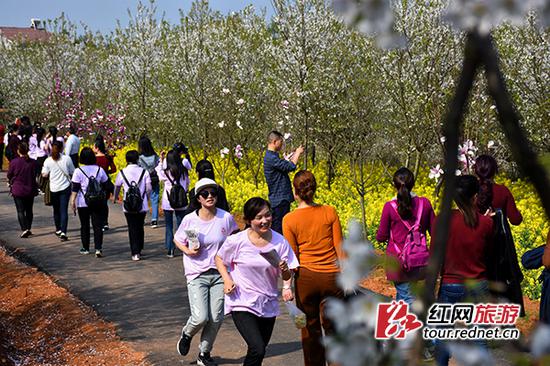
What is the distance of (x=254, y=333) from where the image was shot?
6.03 metres

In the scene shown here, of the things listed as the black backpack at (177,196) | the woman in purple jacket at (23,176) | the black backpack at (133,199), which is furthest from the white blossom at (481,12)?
the woman in purple jacket at (23,176)

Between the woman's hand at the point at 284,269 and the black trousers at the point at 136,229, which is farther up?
the woman's hand at the point at 284,269

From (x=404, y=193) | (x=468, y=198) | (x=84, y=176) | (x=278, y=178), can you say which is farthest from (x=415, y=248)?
(x=84, y=176)

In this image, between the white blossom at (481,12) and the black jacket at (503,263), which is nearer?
the white blossom at (481,12)

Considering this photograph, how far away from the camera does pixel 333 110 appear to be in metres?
16.2

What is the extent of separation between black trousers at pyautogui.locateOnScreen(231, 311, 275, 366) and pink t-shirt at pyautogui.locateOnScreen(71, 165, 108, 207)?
254 inches

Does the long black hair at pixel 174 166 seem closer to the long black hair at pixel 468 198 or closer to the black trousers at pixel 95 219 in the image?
the black trousers at pixel 95 219

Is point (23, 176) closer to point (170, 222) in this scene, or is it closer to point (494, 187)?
point (170, 222)

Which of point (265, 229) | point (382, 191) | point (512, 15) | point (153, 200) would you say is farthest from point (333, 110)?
point (512, 15)

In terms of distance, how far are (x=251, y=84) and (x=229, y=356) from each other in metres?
13.2

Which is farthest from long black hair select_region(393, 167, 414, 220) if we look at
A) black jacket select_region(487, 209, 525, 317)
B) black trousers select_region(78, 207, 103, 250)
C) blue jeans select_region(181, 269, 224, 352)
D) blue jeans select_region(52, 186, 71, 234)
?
blue jeans select_region(52, 186, 71, 234)

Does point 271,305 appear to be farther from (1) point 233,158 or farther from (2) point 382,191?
(1) point 233,158

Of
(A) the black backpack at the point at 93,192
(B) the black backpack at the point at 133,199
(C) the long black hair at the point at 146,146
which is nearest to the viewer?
(B) the black backpack at the point at 133,199

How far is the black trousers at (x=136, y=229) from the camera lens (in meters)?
11.9
